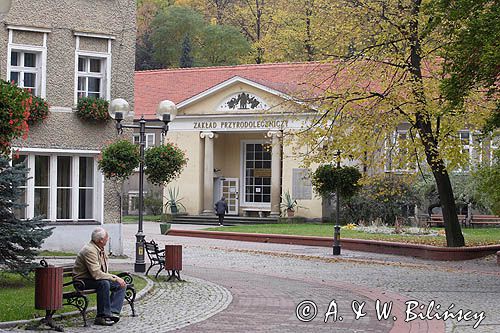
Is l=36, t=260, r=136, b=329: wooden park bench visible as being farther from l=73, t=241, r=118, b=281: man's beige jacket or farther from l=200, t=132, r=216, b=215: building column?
l=200, t=132, r=216, b=215: building column

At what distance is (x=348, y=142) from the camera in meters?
28.0

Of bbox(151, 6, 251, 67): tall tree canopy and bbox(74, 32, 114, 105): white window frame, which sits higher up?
bbox(151, 6, 251, 67): tall tree canopy

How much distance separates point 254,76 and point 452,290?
33930mm

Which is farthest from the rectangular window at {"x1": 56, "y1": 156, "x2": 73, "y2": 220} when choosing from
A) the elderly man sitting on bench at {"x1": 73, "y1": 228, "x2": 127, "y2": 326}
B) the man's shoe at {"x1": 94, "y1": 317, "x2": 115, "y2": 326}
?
the man's shoe at {"x1": 94, "y1": 317, "x2": 115, "y2": 326}

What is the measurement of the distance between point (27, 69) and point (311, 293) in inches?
454

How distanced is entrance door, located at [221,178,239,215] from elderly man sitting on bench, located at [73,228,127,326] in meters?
37.0

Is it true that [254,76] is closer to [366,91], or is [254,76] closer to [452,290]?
[366,91]

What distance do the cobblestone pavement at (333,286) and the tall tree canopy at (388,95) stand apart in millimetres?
3375

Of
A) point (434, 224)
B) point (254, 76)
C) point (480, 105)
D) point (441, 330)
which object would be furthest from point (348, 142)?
point (254, 76)

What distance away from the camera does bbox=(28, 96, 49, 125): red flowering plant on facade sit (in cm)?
2492

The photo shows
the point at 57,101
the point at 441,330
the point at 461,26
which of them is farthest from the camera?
the point at 57,101

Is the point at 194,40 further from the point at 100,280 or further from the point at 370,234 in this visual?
the point at 100,280

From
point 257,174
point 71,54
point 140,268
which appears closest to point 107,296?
point 140,268

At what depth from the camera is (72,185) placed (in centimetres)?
2652
